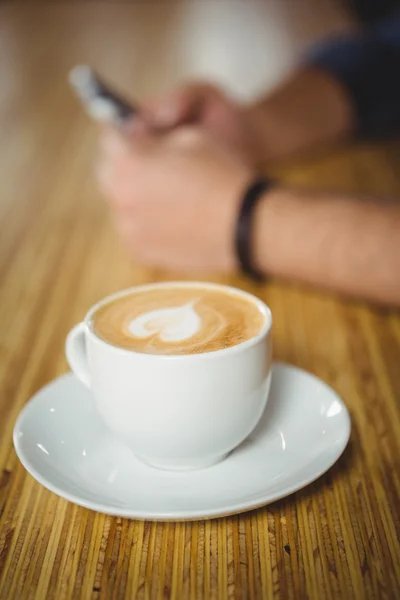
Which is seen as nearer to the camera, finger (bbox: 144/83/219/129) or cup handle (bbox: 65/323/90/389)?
cup handle (bbox: 65/323/90/389)

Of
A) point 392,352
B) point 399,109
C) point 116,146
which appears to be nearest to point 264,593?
point 392,352

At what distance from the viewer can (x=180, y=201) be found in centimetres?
92

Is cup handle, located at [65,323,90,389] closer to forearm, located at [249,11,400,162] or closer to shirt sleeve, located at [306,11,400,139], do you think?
forearm, located at [249,11,400,162]

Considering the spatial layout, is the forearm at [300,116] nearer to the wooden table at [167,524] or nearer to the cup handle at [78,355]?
the wooden table at [167,524]

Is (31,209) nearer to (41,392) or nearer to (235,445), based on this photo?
(41,392)

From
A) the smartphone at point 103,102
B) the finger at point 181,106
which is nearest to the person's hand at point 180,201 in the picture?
the smartphone at point 103,102

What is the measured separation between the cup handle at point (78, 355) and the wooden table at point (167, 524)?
82 mm

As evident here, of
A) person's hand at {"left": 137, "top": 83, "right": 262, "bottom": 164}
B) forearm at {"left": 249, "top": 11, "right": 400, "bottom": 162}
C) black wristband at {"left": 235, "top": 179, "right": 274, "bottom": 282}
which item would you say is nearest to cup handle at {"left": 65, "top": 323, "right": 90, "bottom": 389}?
black wristband at {"left": 235, "top": 179, "right": 274, "bottom": 282}

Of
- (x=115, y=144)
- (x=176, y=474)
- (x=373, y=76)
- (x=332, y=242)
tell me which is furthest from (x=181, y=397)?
(x=373, y=76)

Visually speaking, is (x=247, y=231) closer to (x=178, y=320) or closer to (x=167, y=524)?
(x=178, y=320)

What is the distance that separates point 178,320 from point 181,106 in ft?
2.59

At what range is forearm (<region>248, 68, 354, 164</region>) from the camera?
1296mm

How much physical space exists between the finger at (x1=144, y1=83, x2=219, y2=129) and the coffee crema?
0.67 m

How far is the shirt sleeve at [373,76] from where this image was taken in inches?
55.9
